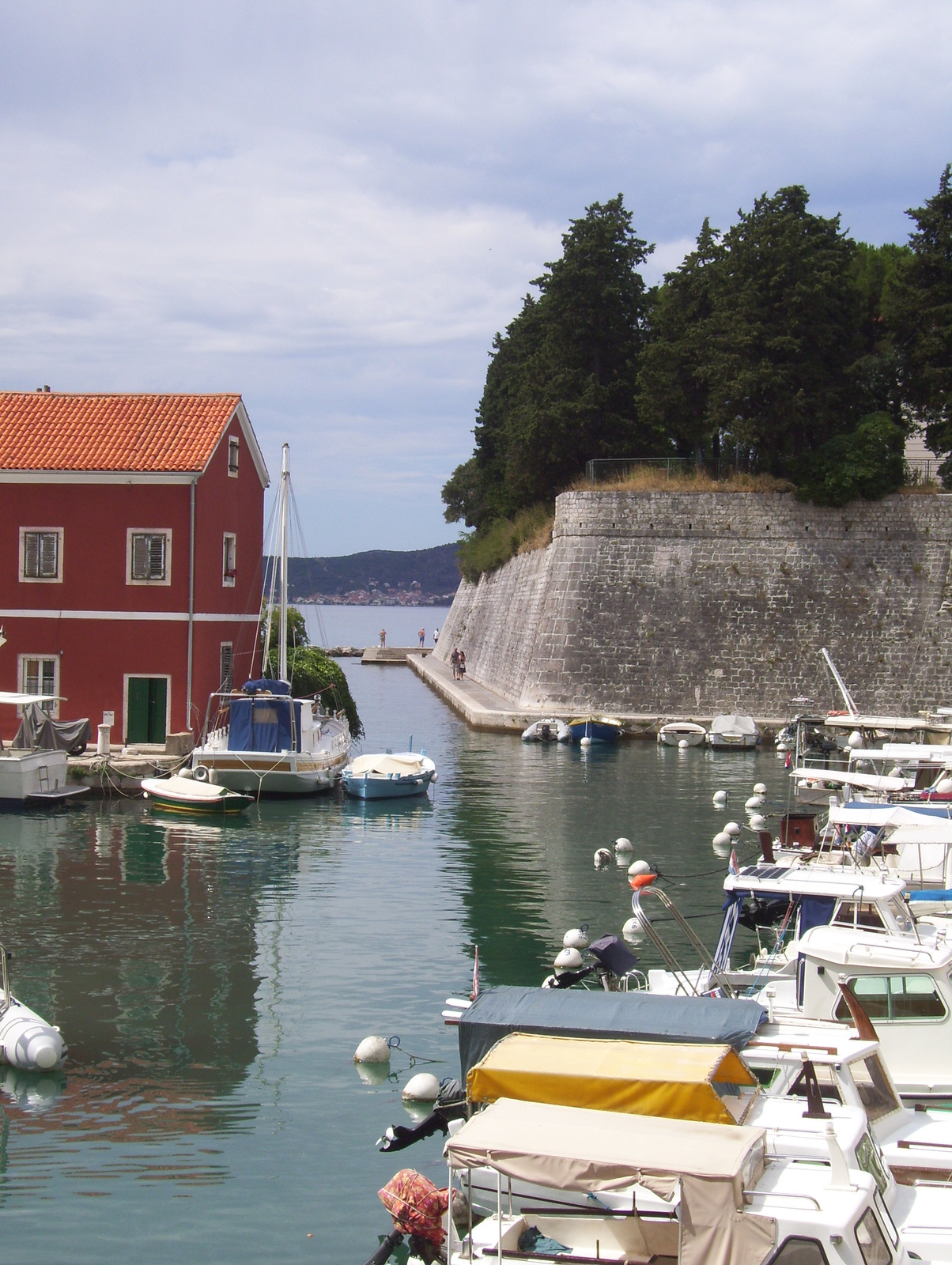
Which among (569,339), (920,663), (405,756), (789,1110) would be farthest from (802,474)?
(789,1110)

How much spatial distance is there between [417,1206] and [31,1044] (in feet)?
16.1

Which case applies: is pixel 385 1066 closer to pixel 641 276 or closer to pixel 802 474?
pixel 802 474

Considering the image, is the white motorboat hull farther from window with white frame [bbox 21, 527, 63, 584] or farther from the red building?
window with white frame [bbox 21, 527, 63, 584]

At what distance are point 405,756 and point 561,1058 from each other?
64.4ft

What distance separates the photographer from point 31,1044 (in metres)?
11.3

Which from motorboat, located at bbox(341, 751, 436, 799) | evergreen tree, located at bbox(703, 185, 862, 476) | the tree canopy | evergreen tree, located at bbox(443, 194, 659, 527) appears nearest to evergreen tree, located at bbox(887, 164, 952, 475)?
the tree canopy

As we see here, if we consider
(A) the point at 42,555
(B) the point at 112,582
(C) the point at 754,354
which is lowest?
(B) the point at 112,582

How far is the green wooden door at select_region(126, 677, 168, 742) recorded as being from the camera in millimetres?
27344

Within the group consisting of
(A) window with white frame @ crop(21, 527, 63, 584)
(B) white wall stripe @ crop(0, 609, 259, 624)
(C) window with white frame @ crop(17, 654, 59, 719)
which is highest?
(A) window with white frame @ crop(21, 527, 63, 584)

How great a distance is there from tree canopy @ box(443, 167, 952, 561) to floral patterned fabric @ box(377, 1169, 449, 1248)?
32.8m

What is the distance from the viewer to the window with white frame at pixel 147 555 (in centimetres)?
2731

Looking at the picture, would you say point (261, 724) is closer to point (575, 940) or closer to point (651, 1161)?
point (575, 940)

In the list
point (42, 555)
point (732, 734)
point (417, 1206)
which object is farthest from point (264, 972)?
point (732, 734)

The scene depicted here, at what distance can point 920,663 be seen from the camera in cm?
3819
